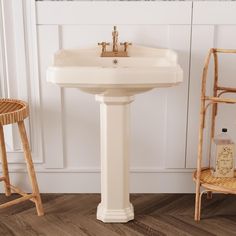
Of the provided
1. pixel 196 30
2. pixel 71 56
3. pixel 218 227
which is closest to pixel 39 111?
pixel 71 56

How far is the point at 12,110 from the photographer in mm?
2199

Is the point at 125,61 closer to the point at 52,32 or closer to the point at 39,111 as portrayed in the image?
the point at 52,32

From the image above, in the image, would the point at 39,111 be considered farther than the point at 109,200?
Yes

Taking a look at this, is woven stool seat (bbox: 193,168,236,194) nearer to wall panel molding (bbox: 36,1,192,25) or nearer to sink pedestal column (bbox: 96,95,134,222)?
sink pedestal column (bbox: 96,95,134,222)

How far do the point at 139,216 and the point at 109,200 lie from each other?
0.70ft

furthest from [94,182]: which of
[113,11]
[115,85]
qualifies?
[113,11]

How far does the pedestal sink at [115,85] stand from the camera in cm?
176

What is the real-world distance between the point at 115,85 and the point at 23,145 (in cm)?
66

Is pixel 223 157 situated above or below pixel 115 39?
below

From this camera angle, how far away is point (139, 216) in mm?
2217

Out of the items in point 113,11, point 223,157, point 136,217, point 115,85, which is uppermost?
point 113,11

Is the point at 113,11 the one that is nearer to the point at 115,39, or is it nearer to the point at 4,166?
the point at 115,39

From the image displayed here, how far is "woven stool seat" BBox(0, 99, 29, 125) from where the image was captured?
6.46ft

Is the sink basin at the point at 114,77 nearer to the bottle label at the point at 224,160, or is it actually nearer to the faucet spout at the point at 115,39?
the faucet spout at the point at 115,39
